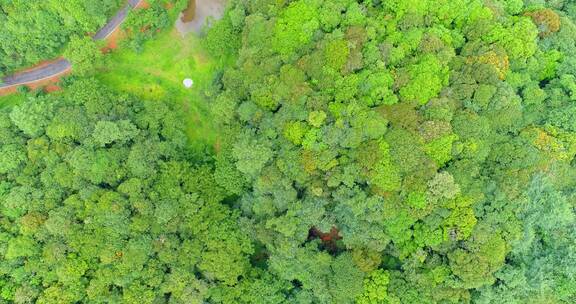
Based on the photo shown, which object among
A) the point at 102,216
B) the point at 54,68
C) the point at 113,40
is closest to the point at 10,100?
the point at 54,68

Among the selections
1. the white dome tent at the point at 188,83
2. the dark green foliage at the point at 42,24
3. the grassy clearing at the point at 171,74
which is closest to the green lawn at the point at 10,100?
the dark green foliage at the point at 42,24

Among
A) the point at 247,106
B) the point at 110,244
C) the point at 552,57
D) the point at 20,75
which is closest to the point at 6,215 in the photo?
the point at 110,244

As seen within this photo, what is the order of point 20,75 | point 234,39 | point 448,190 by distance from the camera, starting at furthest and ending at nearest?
1. point 20,75
2. point 234,39
3. point 448,190

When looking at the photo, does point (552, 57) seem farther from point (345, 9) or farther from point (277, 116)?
point (277, 116)

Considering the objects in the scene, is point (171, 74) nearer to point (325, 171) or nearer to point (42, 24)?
point (42, 24)

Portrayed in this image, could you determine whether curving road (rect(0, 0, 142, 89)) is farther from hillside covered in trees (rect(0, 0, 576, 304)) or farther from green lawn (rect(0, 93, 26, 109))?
A: hillside covered in trees (rect(0, 0, 576, 304))

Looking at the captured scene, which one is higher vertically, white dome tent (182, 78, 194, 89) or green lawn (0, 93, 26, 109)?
green lawn (0, 93, 26, 109)

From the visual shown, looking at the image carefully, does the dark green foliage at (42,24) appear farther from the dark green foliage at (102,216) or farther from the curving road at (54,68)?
the dark green foliage at (102,216)

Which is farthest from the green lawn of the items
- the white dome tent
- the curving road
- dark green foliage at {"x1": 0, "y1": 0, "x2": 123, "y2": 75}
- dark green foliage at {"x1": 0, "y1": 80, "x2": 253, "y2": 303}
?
the white dome tent
